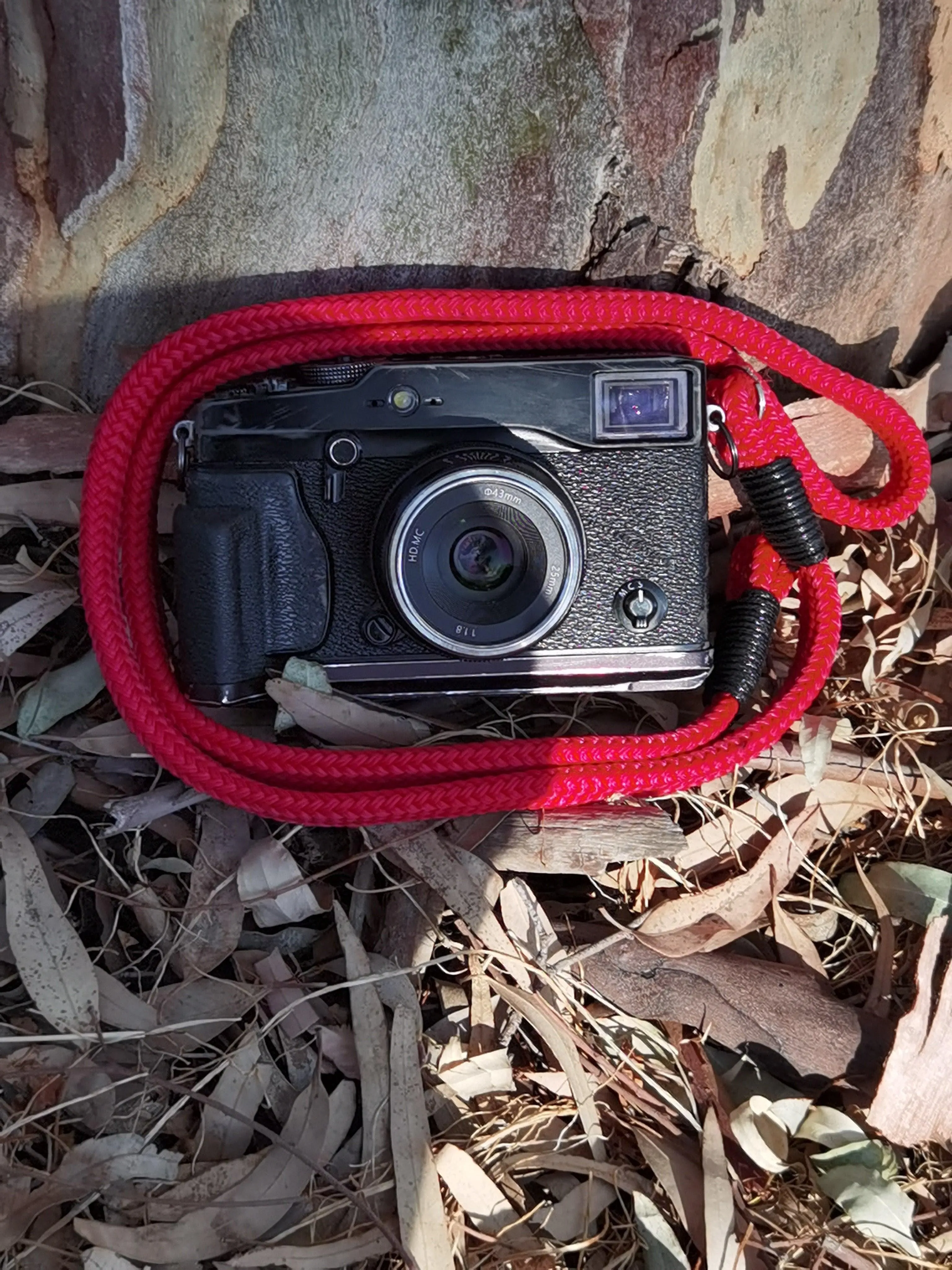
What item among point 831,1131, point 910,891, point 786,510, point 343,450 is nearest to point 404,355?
point 343,450

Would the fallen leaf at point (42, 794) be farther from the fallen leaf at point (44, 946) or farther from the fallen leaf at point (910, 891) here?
the fallen leaf at point (910, 891)

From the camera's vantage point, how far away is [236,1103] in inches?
45.2

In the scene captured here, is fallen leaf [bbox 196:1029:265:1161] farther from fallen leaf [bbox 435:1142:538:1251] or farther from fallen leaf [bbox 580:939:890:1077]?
fallen leaf [bbox 580:939:890:1077]

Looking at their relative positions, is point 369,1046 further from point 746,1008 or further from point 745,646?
point 745,646

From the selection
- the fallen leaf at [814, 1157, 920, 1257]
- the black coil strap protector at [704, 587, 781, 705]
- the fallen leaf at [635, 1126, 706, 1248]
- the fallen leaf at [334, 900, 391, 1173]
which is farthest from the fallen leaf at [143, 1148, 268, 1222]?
the black coil strap protector at [704, 587, 781, 705]

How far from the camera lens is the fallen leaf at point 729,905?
1.27 meters

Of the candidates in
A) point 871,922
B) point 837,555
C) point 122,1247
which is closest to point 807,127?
point 837,555

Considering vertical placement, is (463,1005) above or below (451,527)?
below

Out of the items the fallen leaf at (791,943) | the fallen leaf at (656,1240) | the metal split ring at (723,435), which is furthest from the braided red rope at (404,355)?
the fallen leaf at (656,1240)

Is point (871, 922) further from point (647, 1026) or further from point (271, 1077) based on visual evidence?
point (271, 1077)

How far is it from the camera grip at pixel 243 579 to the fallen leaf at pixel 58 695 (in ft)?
0.50

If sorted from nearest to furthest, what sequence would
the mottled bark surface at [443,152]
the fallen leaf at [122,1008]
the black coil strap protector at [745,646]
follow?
the mottled bark surface at [443,152] → the fallen leaf at [122,1008] → the black coil strap protector at [745,646]

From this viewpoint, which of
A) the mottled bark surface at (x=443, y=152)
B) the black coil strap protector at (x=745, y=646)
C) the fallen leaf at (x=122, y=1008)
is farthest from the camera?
the black coil strap protector at (x=745, y=646)

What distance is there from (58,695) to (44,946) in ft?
0.97
